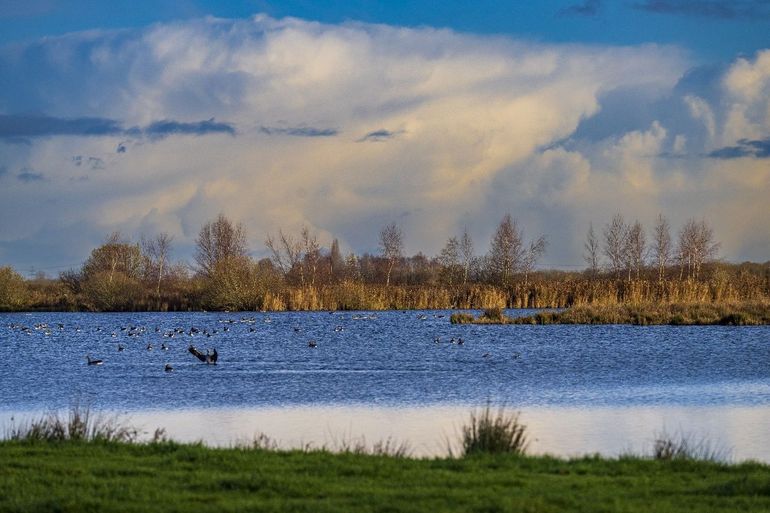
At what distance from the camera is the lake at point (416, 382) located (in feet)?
61.2

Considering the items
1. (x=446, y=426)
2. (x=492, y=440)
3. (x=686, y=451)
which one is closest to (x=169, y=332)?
(x=446, y=426)

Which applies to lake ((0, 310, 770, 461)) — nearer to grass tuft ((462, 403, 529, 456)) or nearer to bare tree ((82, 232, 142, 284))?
grass tuft ((462, 403, 529, 456))

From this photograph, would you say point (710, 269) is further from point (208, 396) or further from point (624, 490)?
point (624, 490)

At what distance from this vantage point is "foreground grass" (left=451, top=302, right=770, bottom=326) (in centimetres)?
5475

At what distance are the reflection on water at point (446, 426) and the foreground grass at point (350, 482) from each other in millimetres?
2442

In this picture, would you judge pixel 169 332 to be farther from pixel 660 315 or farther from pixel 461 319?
pixel 660 315

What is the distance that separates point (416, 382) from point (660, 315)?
31730 millimetres

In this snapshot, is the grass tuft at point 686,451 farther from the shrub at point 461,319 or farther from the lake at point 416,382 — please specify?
the shrub at point 461,319

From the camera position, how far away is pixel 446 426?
19000 millimetres

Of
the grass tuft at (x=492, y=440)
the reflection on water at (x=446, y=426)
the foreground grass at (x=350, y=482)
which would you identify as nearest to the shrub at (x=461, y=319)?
the reflection on water at (x=446, y=426)

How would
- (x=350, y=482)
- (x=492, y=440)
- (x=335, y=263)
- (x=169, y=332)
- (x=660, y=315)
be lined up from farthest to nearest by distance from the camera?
(x=335, y=263), (x=660, y=315), (x=169, y=332), (x=492, y=440), (x=350, y=482)

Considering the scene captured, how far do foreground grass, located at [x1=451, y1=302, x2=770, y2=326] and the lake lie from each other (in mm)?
2349

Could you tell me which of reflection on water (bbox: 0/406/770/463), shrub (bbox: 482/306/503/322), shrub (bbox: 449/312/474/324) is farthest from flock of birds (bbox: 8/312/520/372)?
reflection on water (bbox: 0/406/770/463)

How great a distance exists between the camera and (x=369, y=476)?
11867 mm
